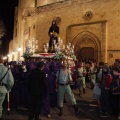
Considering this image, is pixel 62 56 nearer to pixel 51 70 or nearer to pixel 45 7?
pixel 51 70

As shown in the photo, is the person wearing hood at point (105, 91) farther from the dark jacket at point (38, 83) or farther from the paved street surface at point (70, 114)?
the dark jacket at point (38, 83)

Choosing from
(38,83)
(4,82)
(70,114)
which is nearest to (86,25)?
(70,114)

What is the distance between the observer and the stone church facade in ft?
65.5

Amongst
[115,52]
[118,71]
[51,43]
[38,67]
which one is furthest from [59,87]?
[115,52]

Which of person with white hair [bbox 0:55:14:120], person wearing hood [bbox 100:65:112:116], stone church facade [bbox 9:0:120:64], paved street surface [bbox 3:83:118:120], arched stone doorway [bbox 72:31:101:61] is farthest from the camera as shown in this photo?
arched stone doorway [bbox 72:31:101:61]

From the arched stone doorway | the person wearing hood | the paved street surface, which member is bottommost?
the paved street surface

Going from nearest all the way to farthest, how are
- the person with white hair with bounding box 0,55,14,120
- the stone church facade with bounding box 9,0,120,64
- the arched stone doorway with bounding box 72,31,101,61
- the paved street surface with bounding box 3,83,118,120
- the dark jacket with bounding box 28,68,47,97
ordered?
the person with white hair with bounding box 0,55,14,120 → the dark jacket with bounding box 28,68,47,97 → the paved street surface with bounding box 3,83,118,120 → the stone church facade with bounding box 9,0,120,64 → the arched stone doorway with bounding box 72,31,101,61

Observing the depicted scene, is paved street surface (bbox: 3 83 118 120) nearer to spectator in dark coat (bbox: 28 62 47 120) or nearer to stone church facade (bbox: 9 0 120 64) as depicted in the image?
spectator in dark coat (bbox: 28 62 47 120)

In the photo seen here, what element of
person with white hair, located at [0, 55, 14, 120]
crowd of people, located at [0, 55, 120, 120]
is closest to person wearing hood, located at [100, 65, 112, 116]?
crowd of people, located at [0, 55, 120, 120]

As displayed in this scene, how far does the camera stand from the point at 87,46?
22.1m

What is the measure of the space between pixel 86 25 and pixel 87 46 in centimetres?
222

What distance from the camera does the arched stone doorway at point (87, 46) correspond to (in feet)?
68.4

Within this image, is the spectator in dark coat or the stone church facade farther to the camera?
the stone church facade

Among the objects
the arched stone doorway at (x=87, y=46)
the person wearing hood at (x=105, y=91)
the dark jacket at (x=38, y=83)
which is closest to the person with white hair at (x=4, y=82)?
the dark jacket at (x=38, y=83)
